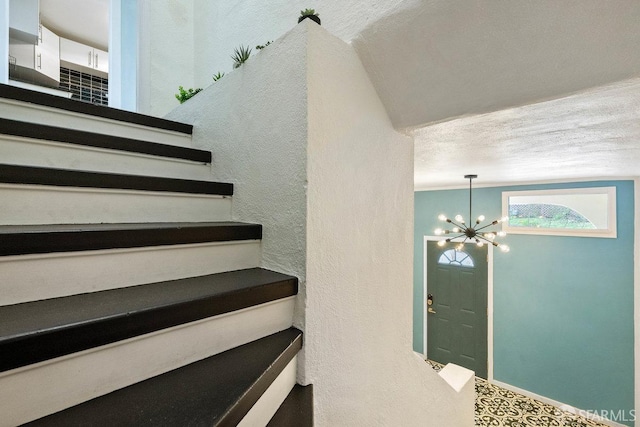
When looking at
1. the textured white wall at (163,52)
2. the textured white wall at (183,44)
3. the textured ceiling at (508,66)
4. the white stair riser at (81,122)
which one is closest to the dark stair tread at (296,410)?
the textured ceiling at (508,66)

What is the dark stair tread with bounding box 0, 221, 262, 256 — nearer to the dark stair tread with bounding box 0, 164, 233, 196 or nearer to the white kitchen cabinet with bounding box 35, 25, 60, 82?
the dark stair tread with bounding box 0, 164, 233, 196

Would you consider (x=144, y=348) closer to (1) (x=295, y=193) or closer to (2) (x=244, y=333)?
(2) (x=244, y=333)

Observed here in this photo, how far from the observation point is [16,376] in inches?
21.5

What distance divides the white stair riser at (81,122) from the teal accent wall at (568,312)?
4.44 m

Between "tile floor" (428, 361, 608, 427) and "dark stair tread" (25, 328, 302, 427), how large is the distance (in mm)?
4076

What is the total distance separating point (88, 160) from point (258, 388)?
122 cm

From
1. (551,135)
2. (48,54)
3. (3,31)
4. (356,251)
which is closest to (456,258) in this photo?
(551,135)

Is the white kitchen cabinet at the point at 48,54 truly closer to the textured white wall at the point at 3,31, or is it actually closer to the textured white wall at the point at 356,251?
the textured white wall at the point at 3,31

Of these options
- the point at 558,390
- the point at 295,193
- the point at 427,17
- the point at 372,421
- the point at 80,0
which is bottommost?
the point at 558,390

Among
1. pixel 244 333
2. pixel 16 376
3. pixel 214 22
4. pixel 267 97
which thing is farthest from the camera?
pixel 214 22

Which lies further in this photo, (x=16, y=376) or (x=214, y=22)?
(x=214, y=22)

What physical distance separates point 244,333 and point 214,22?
2.93 meters

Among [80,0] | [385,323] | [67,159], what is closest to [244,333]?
[385,323]

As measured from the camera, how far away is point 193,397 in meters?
0.65
